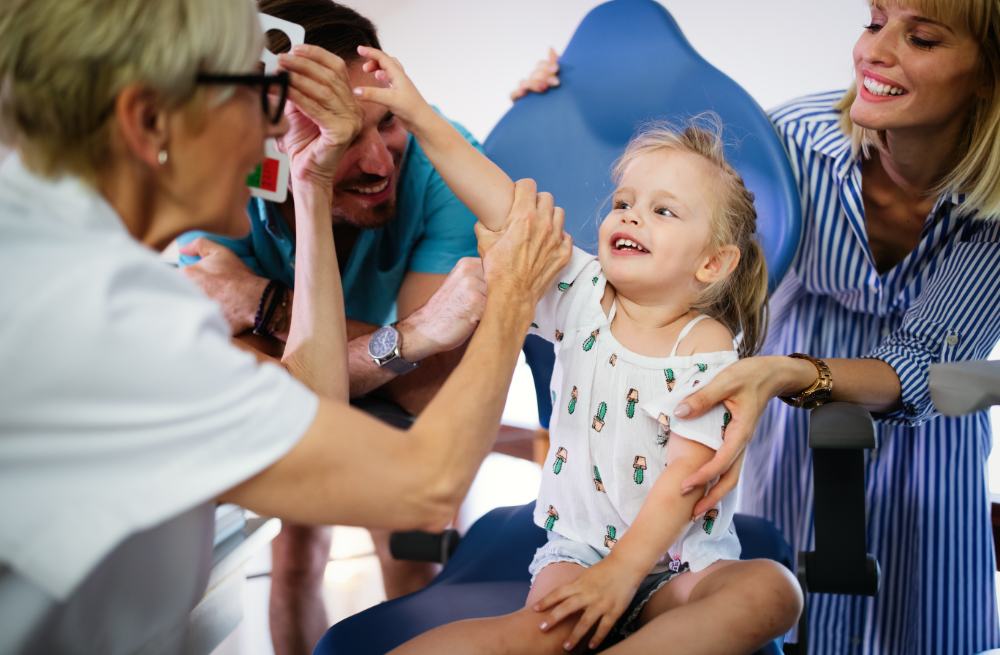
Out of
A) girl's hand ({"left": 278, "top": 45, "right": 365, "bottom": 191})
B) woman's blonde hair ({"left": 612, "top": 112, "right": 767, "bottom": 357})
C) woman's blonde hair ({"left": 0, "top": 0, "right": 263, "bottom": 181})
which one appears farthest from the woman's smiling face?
woman's blonde hair ({"left": 0, "top": 0, "right": 263, "bottom": 181})

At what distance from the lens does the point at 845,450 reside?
3.28 feet

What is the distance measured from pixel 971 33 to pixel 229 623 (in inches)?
61.5

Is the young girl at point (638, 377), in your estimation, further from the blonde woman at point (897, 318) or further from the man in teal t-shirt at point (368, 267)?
the man in teal t-shirt at point (368, 267)

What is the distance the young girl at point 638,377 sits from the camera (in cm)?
95

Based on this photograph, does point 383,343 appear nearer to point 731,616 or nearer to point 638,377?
point 638,377

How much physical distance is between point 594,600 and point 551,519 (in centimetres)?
23

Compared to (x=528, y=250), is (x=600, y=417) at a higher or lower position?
lower

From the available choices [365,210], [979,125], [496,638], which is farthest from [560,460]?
[979,125]

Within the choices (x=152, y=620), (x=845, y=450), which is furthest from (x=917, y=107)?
(x=152, y=620)

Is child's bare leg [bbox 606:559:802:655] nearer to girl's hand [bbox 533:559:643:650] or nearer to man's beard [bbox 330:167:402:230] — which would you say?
girl's hand [bbox 533:559:643:650]

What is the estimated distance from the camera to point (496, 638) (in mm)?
893

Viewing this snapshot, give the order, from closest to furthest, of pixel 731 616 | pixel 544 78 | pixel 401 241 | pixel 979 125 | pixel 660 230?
1. pixel 731 616
2. pixel 660 230
3. pixel 979 125
4. pixel 544 78
5. pixel 401 241

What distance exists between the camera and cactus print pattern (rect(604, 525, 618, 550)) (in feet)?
3.63

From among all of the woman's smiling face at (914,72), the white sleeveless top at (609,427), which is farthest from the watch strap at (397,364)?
the woman's smiling face at (914,72)
